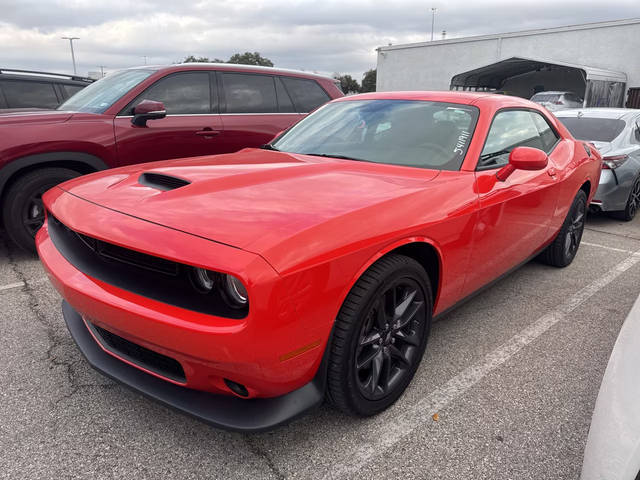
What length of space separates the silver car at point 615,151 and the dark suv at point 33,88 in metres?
7.04

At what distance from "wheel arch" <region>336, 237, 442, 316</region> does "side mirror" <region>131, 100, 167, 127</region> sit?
307 cm

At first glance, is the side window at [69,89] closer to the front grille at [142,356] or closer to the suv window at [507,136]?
the front grille at [142,356]

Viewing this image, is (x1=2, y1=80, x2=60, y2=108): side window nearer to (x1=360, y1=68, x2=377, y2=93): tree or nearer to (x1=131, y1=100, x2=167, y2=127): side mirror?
(x1=131, y1=100, x2=167, y2=127): side mirror

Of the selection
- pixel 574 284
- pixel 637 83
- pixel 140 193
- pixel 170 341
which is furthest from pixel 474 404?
pixel 637 83

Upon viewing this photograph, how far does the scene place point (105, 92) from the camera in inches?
189

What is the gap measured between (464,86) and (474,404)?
2802cm

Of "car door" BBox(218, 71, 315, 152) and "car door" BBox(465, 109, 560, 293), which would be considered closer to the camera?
"car door" BBox(465, 109, 560, 293)

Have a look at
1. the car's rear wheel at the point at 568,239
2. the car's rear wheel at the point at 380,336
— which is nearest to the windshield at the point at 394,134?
the car's rear wheel at the point at 380,336

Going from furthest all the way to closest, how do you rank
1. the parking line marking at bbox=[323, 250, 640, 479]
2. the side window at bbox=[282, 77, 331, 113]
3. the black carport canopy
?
the black carport canopy
the side window at bbox=[282, 77, 331, 113]
the parking line marking at bbox=[323, 250, 640, 479]

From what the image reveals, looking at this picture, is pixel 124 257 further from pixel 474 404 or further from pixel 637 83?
pixel 637 83

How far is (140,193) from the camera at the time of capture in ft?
6.89

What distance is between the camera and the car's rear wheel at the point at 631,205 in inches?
241

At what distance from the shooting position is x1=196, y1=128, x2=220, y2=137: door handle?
4891mm

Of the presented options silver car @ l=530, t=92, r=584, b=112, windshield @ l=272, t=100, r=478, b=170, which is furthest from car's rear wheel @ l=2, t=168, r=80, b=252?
silver car @ l=530, t=92, r=584, b=112
